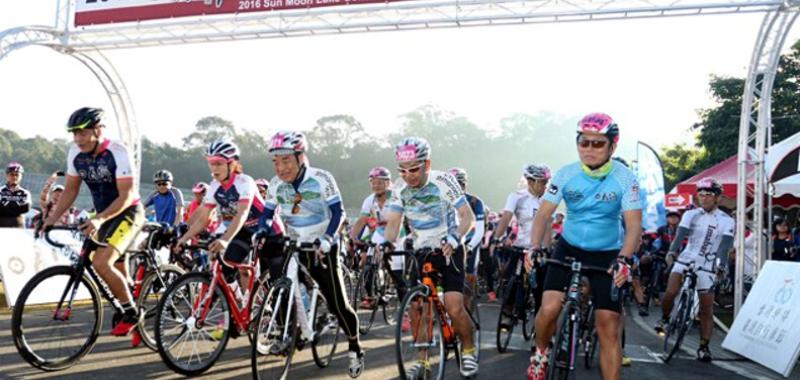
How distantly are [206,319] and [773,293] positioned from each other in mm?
6953

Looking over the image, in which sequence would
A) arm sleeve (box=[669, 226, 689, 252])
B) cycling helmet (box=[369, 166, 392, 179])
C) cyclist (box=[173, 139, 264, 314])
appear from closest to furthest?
cyclist (box=[173, 139, 264, 314]), arm sleeve (box=[669, 226, 689, 252]), cycling helmet (box=[369, 166, 392, 179])

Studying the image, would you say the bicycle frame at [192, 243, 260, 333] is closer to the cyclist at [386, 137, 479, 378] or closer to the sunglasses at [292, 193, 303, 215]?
the sunglasses at [292, 193, 303, 215]

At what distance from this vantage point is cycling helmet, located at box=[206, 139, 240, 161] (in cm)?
782

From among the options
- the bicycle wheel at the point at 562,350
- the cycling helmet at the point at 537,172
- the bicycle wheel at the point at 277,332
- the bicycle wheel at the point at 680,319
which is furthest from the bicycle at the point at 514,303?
the bicycle wheel at the point at 562,350

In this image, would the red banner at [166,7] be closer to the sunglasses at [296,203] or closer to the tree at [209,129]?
the sunglasses at [296,203]

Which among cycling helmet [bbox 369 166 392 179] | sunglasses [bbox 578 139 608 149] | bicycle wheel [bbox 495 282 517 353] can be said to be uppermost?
cycling helmet [bbox 369 166 392 179]

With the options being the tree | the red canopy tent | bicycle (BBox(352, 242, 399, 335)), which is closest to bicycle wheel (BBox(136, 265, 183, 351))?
bicycle (BBox(352, 242, 399, 335))

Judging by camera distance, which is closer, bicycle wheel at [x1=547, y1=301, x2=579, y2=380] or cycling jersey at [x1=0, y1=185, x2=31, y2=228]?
bicycle wheel at [x1=547, y1=301, x2=579, y2=380]

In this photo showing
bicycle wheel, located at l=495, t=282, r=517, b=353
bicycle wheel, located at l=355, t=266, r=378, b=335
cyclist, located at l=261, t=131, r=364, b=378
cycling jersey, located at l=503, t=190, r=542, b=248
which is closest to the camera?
cyclist, located at l=261, t=131, r=364, b=378

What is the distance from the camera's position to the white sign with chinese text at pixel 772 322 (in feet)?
27.2

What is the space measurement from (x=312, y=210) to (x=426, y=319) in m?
1.39

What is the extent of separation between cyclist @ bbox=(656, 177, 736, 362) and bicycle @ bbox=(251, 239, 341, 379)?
526cm

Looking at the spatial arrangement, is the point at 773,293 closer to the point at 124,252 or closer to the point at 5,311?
the point at 124,252

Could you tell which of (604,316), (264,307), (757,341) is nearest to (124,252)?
(264,307)
